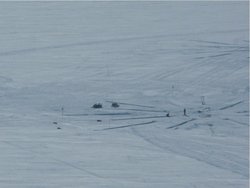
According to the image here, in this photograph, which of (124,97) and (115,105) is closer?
(115,105)

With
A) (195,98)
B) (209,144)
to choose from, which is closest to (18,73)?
(195,98)

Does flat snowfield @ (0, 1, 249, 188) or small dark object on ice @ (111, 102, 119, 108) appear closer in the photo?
flat snowfield @ (0, 1, 249, 188)

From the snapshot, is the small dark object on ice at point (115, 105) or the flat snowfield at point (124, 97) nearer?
the flat snowfield at point (124, 97)

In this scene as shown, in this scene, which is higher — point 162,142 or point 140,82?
point 140,82

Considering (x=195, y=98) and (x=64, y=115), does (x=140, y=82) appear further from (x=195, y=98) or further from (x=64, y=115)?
(x=64, y=115)

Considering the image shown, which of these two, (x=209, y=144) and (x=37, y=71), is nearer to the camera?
(x=209, y=144)

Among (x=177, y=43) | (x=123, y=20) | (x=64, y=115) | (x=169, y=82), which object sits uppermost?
(x=123, y=20)

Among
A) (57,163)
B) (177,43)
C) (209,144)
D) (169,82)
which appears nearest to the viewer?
(57,163)

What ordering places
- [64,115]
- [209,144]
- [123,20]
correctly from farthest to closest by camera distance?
[123,20] → [64,115] → [209,144]
